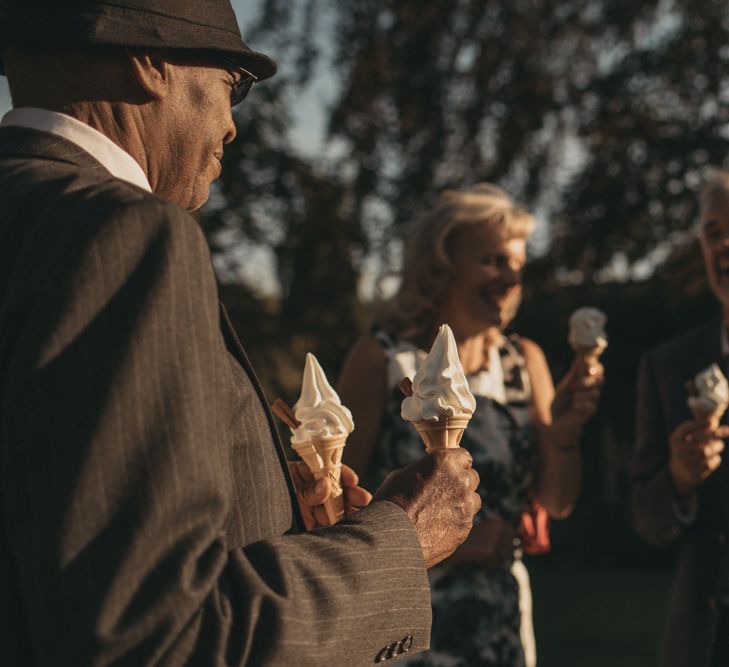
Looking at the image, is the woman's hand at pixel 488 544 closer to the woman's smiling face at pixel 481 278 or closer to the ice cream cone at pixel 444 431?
the woman's smiling face at pixel 481 278

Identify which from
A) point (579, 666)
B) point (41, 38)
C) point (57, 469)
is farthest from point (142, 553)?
point (579, 666)

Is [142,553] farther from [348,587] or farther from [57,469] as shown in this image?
[348,587]

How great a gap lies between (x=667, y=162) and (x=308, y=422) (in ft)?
39.6

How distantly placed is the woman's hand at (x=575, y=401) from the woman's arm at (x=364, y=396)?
2.24ft

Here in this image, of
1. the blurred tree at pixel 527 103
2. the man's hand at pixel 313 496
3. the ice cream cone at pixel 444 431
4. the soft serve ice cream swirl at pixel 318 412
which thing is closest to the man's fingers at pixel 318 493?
the man's hand at pixel 313 496

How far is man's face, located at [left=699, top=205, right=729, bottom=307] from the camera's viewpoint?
4.19m

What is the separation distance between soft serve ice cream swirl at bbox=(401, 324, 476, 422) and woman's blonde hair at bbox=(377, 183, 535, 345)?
203 centimetres

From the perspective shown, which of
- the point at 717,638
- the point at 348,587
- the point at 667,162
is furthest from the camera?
the point at 667,162

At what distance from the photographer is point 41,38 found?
63.8 inches

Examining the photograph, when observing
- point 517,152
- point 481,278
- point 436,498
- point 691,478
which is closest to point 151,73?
point 436,498

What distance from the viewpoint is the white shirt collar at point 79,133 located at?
1.64 m

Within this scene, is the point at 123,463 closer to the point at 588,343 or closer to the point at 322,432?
the point at 322,432

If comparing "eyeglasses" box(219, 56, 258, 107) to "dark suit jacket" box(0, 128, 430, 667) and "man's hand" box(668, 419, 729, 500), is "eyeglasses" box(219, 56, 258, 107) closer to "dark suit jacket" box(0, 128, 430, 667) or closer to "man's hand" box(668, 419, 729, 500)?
"dark suit jacket" box(0, 128, 430, 667)

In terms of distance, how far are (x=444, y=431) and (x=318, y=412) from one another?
447 mm
